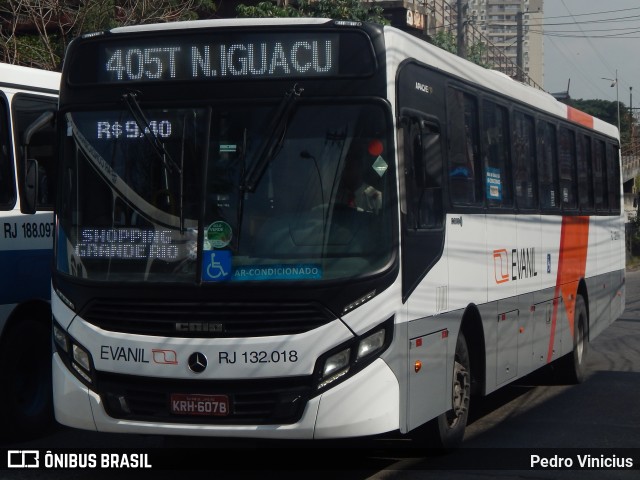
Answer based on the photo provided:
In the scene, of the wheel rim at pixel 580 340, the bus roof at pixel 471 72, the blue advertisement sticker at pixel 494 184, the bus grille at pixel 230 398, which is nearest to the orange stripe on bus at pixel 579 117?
the bus roof at pixel 471 72

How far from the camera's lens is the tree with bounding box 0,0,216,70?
20469 millimetres

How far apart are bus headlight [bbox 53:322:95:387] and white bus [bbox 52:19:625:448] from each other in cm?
2

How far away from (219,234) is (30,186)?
1.98 m

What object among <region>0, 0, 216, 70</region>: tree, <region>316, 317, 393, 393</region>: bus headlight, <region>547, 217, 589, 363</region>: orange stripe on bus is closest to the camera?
<region>316, 317, 393, 393</region>: bus headlight

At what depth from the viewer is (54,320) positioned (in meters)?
8.14

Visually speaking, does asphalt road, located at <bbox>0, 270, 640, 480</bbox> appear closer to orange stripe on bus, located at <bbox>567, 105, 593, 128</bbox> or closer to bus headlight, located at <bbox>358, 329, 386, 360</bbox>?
bus headlight, located at <bbox>358, 329, 386, 360</bbox>

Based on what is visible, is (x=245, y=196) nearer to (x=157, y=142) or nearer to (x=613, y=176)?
(x=157, y=142)

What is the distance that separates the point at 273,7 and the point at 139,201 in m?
18.9

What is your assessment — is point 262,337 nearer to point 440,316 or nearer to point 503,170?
point 440,316

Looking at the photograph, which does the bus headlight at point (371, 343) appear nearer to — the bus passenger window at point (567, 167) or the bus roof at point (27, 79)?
the bus roof at point (27, 79)

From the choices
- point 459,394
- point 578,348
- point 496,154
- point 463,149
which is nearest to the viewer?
point 459,394

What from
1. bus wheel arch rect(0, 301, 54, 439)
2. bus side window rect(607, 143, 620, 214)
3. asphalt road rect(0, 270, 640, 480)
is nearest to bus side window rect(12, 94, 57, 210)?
bus wheel arch rect(0, 301, 54, 439)

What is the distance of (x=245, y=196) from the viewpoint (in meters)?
7.55

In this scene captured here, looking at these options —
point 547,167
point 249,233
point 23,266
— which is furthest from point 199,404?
point 547,167
